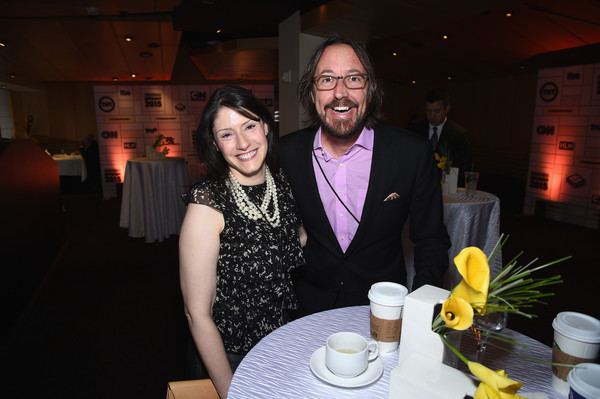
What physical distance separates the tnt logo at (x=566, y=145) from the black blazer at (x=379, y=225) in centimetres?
628

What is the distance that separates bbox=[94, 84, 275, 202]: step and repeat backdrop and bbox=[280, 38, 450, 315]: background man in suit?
309 inches

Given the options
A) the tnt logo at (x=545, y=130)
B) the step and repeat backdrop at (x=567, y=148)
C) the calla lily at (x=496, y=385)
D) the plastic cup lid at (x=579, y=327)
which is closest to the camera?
the calla lily at (x=496, y=385)

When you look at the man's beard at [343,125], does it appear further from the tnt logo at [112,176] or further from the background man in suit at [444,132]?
the tnt logo at [112,176]

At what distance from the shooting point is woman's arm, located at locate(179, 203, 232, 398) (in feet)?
4.08

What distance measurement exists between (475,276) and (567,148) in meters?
Answer: 7.30

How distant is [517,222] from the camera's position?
640 centimetres

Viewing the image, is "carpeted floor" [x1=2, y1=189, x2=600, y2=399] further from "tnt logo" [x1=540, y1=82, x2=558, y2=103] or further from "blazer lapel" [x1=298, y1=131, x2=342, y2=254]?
"tnt logo" [x1=540, y1=82, x2=558, y2=103]

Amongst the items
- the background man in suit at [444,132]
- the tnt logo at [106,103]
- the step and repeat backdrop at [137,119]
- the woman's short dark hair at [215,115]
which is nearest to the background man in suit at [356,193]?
the woman's short dark hair at [215,115]

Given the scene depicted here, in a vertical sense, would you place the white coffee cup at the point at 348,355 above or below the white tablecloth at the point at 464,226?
above

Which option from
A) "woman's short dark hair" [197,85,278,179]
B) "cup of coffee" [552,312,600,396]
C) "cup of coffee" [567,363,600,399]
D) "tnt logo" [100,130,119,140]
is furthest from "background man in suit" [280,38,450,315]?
"tnt logo" [100,130,119,140]

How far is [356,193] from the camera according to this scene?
163 centimetres

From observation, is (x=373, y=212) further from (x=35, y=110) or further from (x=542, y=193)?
(x=35, y=110)

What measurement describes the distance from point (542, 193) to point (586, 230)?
1025 mm

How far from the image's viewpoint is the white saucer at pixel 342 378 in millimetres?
866
